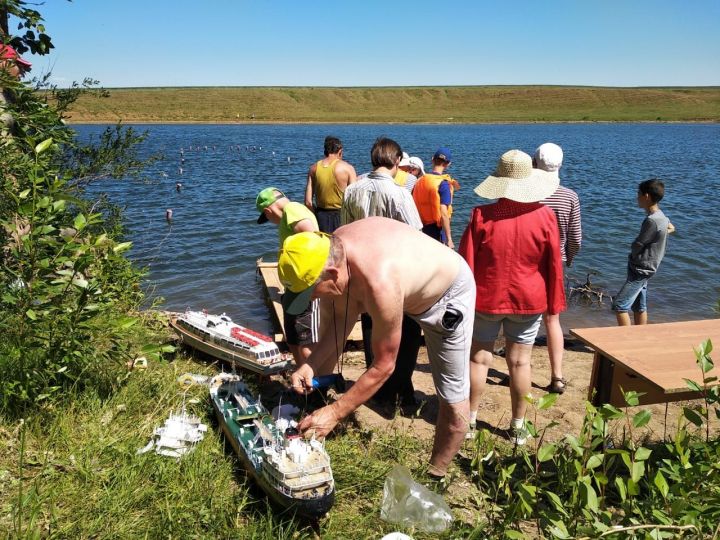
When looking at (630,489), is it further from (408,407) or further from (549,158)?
(549,158)

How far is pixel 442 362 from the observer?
3.40m

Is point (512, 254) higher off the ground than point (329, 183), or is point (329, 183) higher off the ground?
point (329, 183)

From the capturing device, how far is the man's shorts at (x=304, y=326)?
15.2ft

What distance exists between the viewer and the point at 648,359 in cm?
354

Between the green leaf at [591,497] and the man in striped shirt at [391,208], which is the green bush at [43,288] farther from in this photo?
the green leaf at [591,497]

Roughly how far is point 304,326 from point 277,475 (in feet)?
5.95

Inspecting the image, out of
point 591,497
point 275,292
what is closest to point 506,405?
point 591,497

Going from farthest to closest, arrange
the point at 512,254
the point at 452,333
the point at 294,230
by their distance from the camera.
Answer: the point at 294,230, the point at 512,254, the point at 452,333

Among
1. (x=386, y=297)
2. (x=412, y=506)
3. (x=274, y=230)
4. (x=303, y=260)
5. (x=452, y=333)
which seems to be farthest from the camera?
(x=274, y=230)

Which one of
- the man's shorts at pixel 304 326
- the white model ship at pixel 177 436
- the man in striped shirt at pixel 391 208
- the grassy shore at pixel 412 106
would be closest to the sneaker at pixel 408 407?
the man in striped shirt at pixel 391 208

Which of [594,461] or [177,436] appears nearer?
[594,461]

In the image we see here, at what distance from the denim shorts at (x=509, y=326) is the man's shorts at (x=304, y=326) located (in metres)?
1.36

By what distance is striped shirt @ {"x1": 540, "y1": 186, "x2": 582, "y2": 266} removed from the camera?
4996mm

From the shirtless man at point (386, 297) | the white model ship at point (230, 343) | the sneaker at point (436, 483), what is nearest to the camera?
the shirtless man at point (386, 297)
